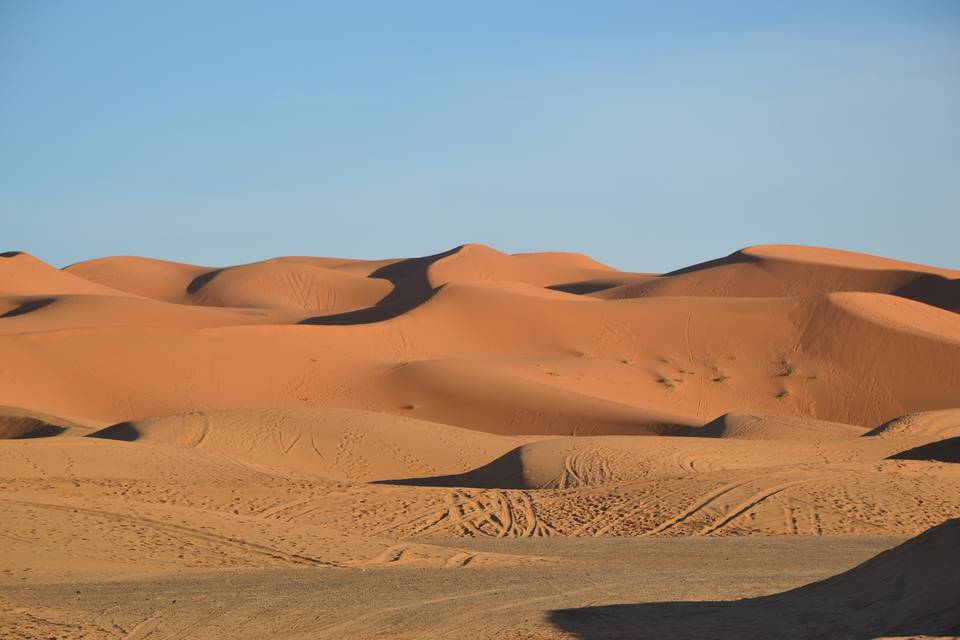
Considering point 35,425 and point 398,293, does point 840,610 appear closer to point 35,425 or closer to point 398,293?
point 35,425

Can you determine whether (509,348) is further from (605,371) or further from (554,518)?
(554,518)

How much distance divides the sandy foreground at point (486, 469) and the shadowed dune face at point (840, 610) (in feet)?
0.12

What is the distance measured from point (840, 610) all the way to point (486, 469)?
1418 cm

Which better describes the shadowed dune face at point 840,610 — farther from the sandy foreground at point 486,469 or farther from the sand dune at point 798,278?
the sand dune at point 798,278

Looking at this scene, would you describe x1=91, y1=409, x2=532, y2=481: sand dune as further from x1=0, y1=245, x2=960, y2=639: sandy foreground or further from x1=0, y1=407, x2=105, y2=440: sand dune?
x1=0, y1=407, x2=105, y2=440: sand dune

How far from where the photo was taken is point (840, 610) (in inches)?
384

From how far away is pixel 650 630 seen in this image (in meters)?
9.71

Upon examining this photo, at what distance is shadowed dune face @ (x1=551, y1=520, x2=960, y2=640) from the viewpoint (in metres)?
8.86

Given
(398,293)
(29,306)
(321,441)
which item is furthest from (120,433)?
(398,293)

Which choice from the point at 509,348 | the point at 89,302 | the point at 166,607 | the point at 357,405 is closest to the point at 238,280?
the point at 89,302

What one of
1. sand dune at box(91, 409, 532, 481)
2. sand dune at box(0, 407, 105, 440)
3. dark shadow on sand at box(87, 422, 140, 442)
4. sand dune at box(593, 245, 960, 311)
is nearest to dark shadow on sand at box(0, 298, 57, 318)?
sand dune at box(0, 407, 105, 440)

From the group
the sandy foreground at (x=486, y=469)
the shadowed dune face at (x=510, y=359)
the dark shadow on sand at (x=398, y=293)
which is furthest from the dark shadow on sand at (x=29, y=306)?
the dark shadow on sand at (x=398, y=293)

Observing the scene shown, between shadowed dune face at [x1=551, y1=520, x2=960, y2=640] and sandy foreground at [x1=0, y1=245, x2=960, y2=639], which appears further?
sandy foreground at [x1=0, y1=245, x2=960, y2=639]

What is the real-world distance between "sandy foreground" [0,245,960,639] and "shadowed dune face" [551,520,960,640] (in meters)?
0.04
